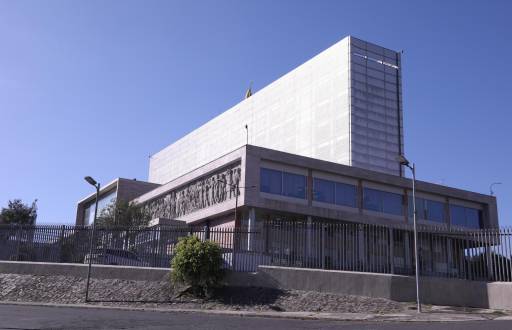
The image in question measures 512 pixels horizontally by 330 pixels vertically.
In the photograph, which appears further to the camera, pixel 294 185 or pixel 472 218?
pixel 472 218

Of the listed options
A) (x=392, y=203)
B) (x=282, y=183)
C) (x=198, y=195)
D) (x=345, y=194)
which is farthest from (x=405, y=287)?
(x=392, y=203)

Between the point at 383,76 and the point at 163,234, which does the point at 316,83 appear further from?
the point at 163,234

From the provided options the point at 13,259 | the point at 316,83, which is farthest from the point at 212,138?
the point at 13,259

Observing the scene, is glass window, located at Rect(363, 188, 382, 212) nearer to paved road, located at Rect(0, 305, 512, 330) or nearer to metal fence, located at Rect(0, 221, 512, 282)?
metal fence, located at Rect(0, 221, 512, 282)

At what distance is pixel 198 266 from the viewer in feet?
69.7

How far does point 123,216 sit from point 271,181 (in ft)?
46.0

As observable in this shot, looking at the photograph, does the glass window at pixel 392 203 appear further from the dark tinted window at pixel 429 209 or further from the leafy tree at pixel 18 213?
the leafy tree at pixel 18 213

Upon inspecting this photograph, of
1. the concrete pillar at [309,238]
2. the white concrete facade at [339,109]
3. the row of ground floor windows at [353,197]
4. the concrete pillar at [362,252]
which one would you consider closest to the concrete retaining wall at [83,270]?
the concrete pillar at [309,238]

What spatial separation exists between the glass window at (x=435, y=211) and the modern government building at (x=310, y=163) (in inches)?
5.0

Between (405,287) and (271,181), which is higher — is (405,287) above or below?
below

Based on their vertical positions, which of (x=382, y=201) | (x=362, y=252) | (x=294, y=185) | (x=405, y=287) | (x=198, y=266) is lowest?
(x=405, y=287)

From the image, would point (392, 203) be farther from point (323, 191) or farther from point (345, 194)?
point (323, 191)

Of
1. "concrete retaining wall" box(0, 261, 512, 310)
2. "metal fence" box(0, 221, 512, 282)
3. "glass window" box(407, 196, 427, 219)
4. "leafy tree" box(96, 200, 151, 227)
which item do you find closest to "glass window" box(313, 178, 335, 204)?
"glass window" box(407, 196, 427, 219)

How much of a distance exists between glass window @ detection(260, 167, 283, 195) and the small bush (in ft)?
80.5
